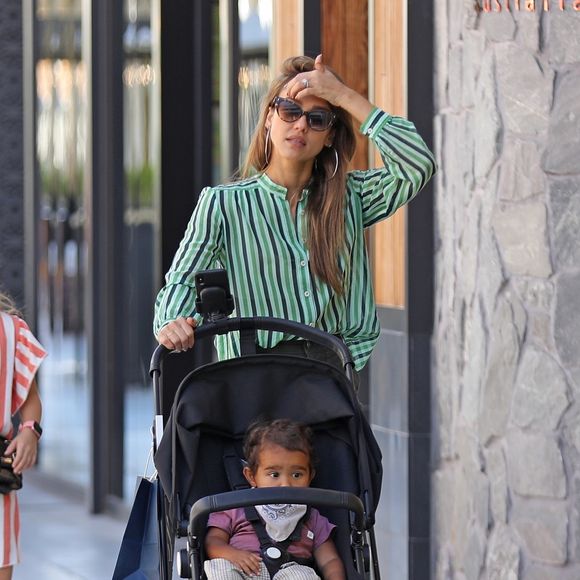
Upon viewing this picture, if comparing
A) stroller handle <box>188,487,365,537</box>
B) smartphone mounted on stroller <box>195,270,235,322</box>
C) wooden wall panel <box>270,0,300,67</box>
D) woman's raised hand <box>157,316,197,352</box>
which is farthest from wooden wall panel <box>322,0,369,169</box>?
stroller handle <box>188,487,365,537</box>

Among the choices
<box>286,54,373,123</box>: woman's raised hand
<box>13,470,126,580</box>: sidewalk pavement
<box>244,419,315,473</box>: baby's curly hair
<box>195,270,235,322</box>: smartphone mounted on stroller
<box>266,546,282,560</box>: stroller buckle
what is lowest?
<box>13,470,126,580</box>: sidewalk pavement

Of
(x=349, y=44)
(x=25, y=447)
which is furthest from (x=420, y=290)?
(x=25, y=447)

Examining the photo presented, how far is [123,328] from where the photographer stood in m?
9.04

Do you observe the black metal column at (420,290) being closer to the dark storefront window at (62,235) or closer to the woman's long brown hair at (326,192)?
the woman's long brown hair at (326,192)

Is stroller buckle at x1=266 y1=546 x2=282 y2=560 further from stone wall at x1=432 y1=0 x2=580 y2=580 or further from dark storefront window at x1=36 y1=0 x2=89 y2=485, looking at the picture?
dark storefront window at x1=36 y1=0 x2=89 y2=485

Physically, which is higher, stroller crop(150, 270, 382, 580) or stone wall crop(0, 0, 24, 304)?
stone wall crop(0, 0, 24, 304)

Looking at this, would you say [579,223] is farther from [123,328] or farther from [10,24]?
[10,24]

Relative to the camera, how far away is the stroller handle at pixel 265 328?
3.97 metres

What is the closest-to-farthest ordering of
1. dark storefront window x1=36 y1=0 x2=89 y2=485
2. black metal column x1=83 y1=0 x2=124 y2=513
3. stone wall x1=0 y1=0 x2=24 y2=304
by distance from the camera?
black metal column x1=83 y1=0 x2=124 y2=513
dark storefront window x1=36 y1=0 x2=89 y2=485
stone wall x1=0 y1=0 x2=24 y2=304

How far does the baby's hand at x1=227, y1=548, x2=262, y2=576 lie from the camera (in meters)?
3.60

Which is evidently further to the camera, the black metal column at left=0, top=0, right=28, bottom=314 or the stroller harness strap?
the black metal column at left=0, top=0, right=28, bottom=314

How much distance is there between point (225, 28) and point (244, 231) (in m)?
3.83

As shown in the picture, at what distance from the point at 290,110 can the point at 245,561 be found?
50.2 inches

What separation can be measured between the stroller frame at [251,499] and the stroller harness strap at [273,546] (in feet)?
0.45
